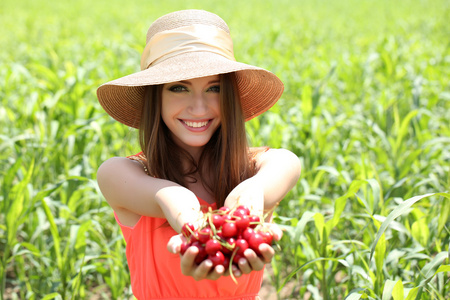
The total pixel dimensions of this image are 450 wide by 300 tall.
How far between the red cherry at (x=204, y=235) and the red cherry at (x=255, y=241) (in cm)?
8

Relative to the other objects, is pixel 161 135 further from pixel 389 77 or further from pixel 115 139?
pixel 389 77

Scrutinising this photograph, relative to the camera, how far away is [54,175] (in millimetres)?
3164

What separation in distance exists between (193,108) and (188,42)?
191 mm

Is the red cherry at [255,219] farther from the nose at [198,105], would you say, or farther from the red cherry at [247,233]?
the nose at [198,105]

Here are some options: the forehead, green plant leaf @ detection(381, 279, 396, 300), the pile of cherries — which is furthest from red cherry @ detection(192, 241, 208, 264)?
green plant leaf @ detection(381, 279, 396, 300)

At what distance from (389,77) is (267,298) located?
3322mm

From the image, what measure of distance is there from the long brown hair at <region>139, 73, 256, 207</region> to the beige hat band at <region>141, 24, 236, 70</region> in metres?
0.08

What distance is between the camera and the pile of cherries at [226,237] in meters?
1.09

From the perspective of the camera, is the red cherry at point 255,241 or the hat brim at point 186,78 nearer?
the red cherry at point 255,241

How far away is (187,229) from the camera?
1.17 metres

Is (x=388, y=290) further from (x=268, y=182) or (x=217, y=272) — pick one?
(x=217, y=272)

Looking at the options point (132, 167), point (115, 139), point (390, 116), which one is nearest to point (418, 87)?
point (390, 116)

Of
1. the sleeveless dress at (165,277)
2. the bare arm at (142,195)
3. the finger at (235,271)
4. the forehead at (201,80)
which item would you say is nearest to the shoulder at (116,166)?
the bare arm at (142,195)

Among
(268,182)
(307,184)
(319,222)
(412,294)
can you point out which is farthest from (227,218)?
(307,184)
